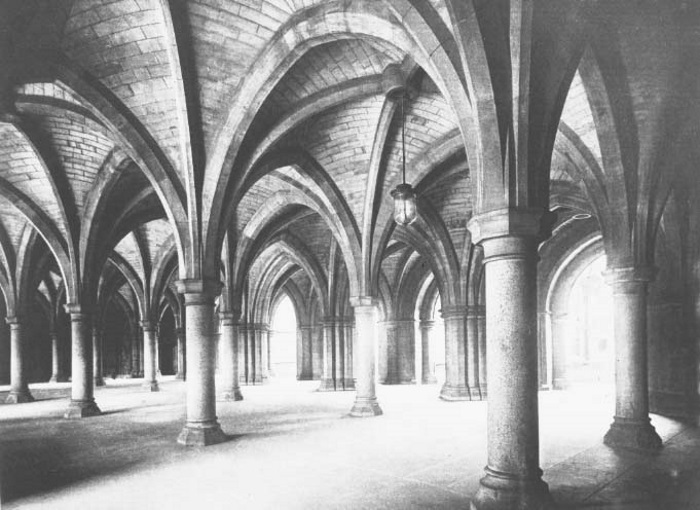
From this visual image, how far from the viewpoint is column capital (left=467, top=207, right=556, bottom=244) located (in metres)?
4.80

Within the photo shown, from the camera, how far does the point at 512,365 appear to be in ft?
15.5

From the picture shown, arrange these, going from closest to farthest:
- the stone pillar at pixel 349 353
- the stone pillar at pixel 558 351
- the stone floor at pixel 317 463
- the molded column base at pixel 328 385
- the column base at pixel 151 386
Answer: the stone floor at pixel 317 463 → the stone pillar at pixel 558 351 → the molded column base at pixel 328 385 → the stone pillar at pixel 349 353 → the column base at pixel 151 386

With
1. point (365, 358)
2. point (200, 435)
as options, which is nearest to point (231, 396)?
point (365, 358)

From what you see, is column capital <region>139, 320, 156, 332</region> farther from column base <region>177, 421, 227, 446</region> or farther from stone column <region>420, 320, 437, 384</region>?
stone column <region>420, 320, 437, 384</region>

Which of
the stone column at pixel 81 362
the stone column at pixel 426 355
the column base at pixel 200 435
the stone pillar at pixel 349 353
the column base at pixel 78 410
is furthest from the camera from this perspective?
the stone column at pixel 426 355

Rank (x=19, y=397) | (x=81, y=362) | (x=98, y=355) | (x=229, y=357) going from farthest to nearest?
(x=98, y=355)
(x=19, y=397)
(x=229, y=357)
(x=81, y=362)

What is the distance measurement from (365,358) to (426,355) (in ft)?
43.9

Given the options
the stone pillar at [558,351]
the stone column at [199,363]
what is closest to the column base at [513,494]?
the stone column at [199,363]

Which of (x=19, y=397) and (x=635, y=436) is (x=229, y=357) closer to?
(x=19, y=397)

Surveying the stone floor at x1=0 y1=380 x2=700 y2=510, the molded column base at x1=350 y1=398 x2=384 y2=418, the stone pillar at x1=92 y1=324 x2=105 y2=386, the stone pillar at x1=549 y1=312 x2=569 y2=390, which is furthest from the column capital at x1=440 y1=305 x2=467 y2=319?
the stone pillar at x1=92 y1=324 x2=105 y2=386

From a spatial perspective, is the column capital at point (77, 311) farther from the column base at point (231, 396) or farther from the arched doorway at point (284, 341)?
the arched doorway at point (284, 341)

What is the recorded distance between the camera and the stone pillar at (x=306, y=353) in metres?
27.8

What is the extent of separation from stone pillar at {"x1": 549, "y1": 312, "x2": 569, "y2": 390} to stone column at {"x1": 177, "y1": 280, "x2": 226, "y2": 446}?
14797 mm

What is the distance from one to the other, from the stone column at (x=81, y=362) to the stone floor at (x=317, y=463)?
69cm
